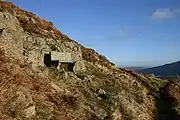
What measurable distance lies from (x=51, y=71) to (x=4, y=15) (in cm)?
501

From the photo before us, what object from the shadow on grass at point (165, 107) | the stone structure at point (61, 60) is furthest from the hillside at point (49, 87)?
the shadow on grass at point (165, 107)

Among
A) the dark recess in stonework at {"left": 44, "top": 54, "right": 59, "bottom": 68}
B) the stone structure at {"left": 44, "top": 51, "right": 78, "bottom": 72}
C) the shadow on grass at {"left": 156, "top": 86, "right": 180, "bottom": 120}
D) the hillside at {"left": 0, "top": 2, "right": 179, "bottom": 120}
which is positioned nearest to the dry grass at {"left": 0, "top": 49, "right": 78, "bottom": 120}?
the hillside at {"left": 0, "top": 2, "right": 179, "bottom": 120}

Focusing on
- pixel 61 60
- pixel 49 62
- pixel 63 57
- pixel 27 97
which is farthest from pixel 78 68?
pixel 27 97

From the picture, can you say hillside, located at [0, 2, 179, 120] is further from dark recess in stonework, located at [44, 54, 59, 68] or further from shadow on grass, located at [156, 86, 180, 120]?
shadow on grass, located at [156, 86, 180, 120]

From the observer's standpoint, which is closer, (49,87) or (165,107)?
(49,87)

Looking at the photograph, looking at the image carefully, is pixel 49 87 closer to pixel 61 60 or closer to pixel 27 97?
pixel 27 97

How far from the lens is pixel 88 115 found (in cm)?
1647

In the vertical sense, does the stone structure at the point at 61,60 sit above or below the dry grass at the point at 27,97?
above

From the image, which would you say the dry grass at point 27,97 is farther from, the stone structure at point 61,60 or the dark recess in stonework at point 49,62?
the stone structure at point 61,60

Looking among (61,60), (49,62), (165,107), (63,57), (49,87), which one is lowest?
(165,107)

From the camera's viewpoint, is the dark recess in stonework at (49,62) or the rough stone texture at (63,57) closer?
the dark recess in stonework at (49,62)

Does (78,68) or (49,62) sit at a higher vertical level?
(49,62)

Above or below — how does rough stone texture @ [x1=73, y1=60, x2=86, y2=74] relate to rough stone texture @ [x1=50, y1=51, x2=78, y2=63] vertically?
below

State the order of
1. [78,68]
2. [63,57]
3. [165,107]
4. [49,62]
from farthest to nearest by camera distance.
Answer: [165,107] → [78,68] → [63,57] → [49,62]
